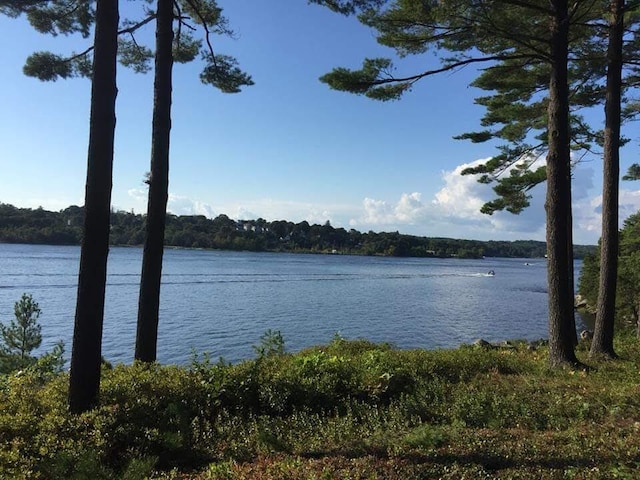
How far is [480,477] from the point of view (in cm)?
376

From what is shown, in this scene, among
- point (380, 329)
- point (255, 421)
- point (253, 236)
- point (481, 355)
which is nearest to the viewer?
point (255, 421)

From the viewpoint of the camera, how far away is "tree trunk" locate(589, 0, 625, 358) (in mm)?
9781

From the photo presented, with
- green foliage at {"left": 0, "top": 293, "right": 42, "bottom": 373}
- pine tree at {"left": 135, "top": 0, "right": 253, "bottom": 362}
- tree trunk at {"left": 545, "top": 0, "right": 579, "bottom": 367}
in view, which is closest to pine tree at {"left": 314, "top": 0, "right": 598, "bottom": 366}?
tree trunk at {"left": 545, "top": 0, "right": 579, "bottom": 367}

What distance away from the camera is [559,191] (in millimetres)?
8602

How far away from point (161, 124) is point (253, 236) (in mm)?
124322

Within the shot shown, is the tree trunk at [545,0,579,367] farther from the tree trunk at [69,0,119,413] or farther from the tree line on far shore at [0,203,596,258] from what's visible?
the tree line on far shore at [0,203,596,258]

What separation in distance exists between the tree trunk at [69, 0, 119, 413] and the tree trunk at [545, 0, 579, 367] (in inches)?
285

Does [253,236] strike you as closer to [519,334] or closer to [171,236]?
[171,236]

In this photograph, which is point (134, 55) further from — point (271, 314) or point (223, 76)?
point (271, 314)

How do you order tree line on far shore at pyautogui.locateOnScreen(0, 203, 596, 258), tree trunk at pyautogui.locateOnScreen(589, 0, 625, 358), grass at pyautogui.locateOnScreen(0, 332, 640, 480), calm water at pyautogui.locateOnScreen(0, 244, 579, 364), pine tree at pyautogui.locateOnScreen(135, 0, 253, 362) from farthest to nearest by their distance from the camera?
tree line on far shore at pyautogui.locateOnScreen(0, 203, 596, 258) < calm water at pyautogui.locateOnScreen(0, 244, 579, 364) < tree trunk at pyautogui.locateOnScreen(589, 0, 625, 358) < pine tree at pyautogui.locateOnScreen(135, 0, 253, 362) < grass at pyautogui.locateOnScreen(0, 332, 640, 480)

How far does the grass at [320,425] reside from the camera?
3963 millimetres

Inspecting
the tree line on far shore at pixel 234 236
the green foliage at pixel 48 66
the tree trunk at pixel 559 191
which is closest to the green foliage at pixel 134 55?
the green foliage at pixel 48 66

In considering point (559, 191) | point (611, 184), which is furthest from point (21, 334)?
point (611, 184)

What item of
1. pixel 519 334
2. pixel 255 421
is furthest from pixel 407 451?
pixel 519 334
